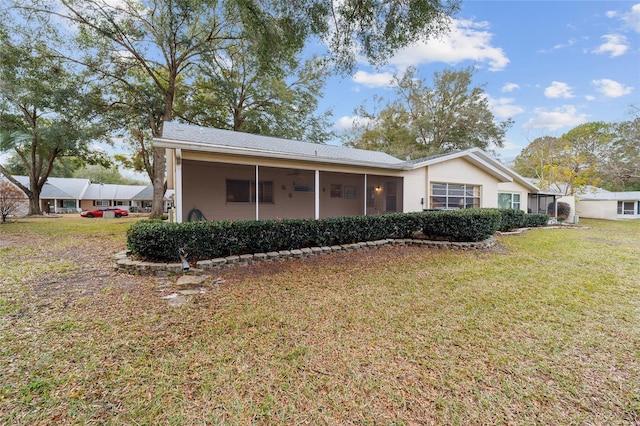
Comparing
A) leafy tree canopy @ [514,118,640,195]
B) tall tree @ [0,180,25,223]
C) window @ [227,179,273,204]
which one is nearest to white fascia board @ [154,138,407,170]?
window @ [227,179,273,204]

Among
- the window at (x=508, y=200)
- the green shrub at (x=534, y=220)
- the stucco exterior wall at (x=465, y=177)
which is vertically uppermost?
the stucco exterior wall at (x=465, y=177)

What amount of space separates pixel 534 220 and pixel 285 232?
14691 millimetres

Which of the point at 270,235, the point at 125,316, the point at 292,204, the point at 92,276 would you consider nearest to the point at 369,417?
the point at 125,316

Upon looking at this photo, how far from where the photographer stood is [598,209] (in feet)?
84.3

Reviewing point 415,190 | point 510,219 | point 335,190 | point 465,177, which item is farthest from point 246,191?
point 510,219

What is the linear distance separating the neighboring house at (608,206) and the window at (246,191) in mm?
30486

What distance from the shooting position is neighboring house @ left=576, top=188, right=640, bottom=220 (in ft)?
82.6

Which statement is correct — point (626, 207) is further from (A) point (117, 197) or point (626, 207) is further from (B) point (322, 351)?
(A) point (117, 197)

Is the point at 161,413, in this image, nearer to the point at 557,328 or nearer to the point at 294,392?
the point at 294,392

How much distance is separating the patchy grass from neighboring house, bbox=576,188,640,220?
29.2 metres

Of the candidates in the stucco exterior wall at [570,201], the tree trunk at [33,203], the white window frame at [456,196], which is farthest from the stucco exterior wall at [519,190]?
the tree trunk at [33,203]

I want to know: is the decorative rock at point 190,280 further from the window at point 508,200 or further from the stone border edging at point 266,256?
the window at point 508,200

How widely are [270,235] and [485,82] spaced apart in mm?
25281

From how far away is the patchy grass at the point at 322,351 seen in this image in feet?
6.72
